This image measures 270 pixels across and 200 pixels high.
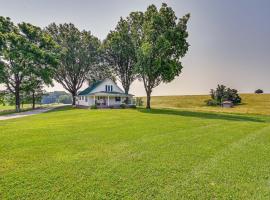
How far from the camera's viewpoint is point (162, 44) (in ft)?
100

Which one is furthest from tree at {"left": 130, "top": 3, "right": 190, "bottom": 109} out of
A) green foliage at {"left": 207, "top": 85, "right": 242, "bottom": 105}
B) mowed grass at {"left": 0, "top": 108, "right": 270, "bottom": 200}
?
green foliage at {"left": 207, "top": 85, "right": 242, "bottom": 105}

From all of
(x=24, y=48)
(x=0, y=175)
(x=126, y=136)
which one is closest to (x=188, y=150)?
(x=126, y=136)

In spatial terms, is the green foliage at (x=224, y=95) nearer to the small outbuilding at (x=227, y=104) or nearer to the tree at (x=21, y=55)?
the small outbuilding at (x=227, y=104)

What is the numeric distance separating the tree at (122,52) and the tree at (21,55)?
37.5 ft

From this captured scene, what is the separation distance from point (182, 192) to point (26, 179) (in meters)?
3.81

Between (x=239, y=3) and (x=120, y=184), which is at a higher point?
(x=239, y=3)

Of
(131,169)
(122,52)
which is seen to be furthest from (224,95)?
(131,169)

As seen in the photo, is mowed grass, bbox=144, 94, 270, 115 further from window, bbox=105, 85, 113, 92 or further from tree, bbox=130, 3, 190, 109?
window, bbox=105, 85, 113, 92

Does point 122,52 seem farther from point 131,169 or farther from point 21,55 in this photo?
point 131,169

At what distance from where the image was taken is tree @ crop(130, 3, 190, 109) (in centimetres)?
3089

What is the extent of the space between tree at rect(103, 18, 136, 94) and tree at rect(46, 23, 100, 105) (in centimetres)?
326

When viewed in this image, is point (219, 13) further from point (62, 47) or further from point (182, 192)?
point (62, 47)

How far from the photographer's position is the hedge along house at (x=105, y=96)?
38.3 meters

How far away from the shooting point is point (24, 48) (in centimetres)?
3184
